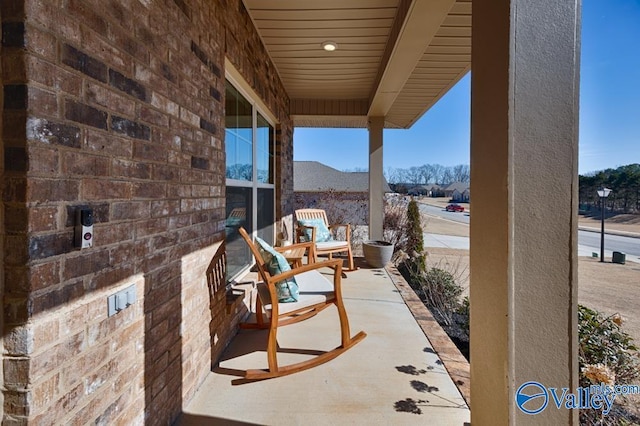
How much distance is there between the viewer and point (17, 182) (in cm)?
87

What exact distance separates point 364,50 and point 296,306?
2853 mm

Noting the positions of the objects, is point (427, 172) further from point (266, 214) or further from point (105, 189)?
point (105, 189)

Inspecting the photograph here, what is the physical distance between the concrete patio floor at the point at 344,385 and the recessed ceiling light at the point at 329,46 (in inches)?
113

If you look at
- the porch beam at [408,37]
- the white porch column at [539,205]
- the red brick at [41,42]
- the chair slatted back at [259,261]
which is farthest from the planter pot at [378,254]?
the red brick at [41,42]

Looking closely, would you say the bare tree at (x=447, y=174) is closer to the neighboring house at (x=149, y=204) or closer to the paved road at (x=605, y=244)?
the paved road at (x=605, y=244)

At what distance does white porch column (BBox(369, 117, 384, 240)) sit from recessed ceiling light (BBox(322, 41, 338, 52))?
2254mm

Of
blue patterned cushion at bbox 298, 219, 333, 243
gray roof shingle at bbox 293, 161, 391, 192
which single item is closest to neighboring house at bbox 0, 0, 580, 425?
blue patterned cushion at bbox 298, 219, 333, 243

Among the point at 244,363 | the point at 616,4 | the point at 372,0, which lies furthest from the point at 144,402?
the point at 616,4

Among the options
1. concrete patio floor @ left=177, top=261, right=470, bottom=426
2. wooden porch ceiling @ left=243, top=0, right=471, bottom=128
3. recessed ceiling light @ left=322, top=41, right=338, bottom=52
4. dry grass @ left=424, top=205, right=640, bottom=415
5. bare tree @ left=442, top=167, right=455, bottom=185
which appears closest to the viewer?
concrete patio floor @ left=177, top=261, right=470, bottom=426

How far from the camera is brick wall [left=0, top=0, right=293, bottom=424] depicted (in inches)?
34.7

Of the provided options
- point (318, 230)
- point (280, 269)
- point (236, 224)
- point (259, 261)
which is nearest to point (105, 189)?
point (259, 261)

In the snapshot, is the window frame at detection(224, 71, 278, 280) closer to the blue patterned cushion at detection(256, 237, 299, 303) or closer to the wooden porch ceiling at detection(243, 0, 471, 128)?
the wooden porch ceiling at detection(243, 0, 471, 128)

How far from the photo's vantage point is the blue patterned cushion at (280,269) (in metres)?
2.31

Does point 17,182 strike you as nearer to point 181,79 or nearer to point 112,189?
point 112,189
